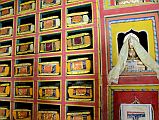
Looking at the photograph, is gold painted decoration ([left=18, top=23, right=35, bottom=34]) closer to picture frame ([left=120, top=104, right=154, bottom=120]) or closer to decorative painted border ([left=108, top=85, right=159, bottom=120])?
decorative painted border ([left=108, top=85, right=159, bottom=120])

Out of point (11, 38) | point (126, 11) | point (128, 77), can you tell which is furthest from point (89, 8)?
point (11, 38)

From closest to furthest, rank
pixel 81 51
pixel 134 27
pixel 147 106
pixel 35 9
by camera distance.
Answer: pixel 147 106 < pixel 134 27 < pixel 81 51 < pixel 35 9

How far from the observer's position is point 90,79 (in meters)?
Result: 1.80

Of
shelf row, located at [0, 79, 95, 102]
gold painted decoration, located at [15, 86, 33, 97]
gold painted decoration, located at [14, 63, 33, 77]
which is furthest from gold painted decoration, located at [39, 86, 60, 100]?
gold painted decoration, located at [14, 63, 33, 77]

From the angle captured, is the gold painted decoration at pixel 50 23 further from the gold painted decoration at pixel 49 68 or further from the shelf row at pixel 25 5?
the gold painted decoration at pixel 49 68

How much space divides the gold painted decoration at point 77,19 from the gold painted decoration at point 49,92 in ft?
1.98

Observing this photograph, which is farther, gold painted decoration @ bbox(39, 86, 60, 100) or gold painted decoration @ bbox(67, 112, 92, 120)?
gold painted decoration @ bbox(39, 86, 60, 100)

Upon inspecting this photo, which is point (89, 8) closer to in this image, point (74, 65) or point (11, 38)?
point (74, 65)

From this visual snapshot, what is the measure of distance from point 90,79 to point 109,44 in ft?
1.10

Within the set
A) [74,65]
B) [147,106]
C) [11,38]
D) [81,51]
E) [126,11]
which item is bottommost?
[147,106]

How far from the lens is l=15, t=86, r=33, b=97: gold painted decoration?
2.05 meters

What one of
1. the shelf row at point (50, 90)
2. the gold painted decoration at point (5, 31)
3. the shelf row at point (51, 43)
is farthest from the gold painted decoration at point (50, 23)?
the shelf row at point (50, 90)

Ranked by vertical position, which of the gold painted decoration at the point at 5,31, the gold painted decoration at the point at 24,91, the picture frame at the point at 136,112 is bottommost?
the picture frame at the point at 136,112

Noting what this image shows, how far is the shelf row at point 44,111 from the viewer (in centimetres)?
181
